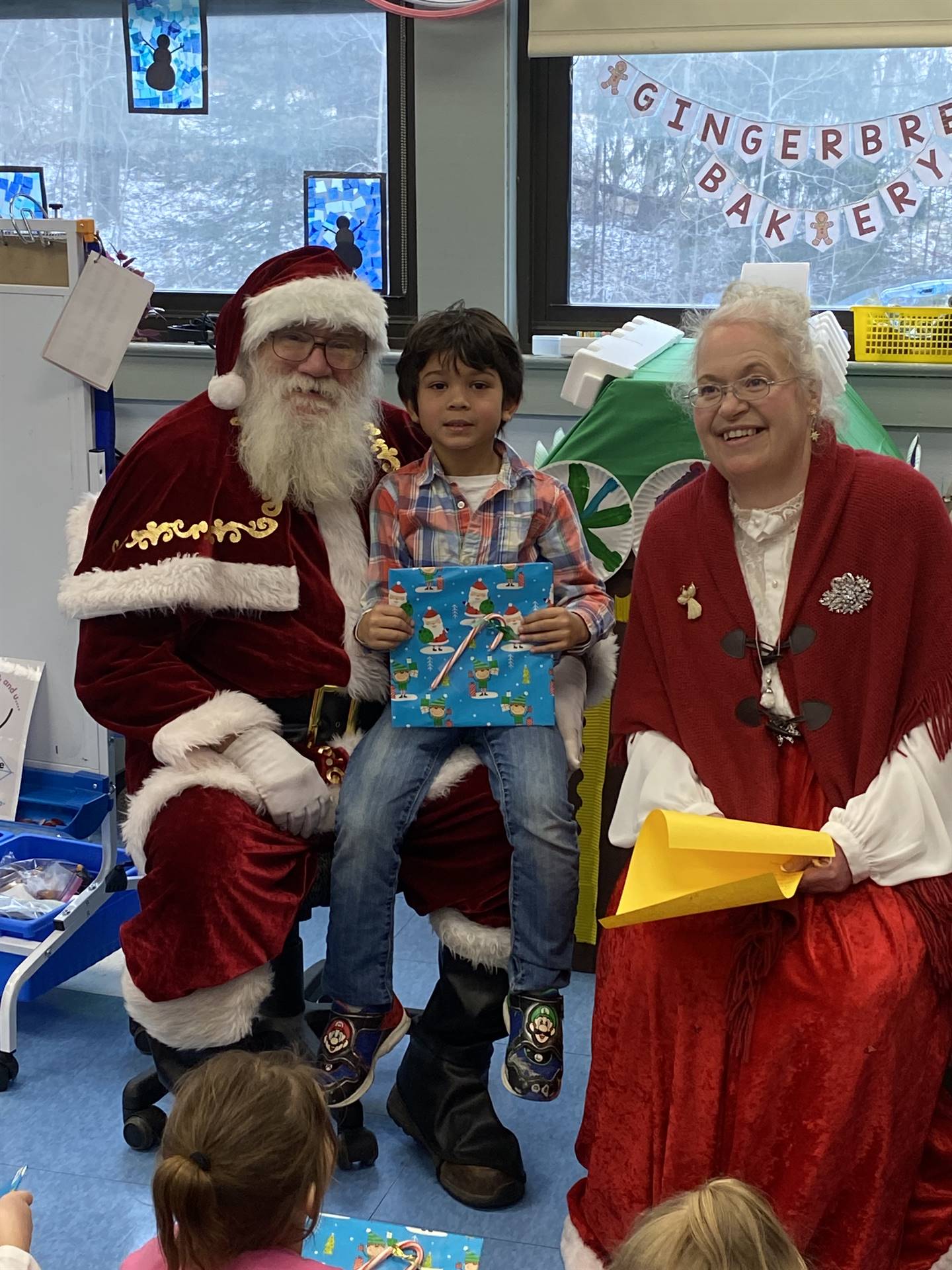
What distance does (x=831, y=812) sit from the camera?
195 centimetres

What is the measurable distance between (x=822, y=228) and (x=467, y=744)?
2.13 m

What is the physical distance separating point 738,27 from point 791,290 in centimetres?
162

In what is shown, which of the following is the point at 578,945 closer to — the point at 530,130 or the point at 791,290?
the point at 791,290

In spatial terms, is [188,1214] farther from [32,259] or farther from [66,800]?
[32,259]

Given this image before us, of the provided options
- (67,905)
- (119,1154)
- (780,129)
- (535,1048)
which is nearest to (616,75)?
(780,129)

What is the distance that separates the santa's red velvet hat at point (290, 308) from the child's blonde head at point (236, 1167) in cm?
141

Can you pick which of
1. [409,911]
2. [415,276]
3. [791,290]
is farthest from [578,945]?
[415,276]

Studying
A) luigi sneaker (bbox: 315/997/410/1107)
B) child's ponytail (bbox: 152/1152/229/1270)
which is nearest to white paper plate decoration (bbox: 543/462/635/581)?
luigi sneaker (bbox: 315/997/410/1107)

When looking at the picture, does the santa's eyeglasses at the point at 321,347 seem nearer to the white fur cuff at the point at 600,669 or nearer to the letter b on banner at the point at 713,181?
the white fur cuff at the point at 600,669

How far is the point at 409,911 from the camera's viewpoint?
3469 mm

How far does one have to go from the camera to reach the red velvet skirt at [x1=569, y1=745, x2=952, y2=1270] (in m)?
1.81

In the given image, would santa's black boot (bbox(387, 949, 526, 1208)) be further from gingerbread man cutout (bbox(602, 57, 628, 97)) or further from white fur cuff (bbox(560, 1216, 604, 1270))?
gingerbread man cutout (bbox(602, 57, 628, 97))

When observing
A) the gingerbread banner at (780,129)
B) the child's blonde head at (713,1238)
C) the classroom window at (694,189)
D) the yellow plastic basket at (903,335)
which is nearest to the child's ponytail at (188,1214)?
the child's blonde head at (713,1238)

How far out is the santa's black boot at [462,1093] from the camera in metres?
2.25
